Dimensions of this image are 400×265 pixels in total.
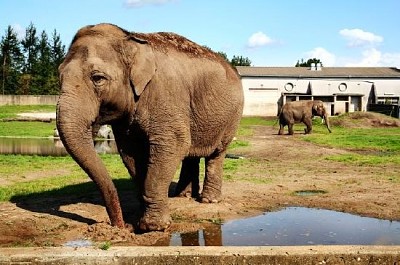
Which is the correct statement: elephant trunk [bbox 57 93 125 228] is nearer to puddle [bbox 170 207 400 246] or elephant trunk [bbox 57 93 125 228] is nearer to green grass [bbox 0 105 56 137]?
puddle [bbox 170 207 400 246]

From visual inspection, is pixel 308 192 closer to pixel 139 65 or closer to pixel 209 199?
pixel 209 199

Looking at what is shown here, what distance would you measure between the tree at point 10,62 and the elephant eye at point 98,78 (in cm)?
6912

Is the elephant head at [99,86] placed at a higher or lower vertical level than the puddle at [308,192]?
higher

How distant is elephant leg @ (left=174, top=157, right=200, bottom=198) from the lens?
35.9 feet

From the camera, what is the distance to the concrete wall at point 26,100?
6119 cm

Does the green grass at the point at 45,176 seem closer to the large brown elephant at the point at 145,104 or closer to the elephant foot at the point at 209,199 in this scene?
the elephant foot at the point at 209,199

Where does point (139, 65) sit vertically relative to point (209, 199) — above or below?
above

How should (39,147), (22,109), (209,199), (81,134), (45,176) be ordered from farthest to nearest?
1. (22,109)
2. (39,147)
3. (45,176)
4. (209,199)
5. (81,134)

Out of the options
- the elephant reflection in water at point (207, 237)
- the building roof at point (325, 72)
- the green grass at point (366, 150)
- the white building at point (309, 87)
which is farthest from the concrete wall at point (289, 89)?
the elephant reflection in water at point (207, 237)

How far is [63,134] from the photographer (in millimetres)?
7121

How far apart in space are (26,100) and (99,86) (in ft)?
189

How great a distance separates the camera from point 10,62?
246ft

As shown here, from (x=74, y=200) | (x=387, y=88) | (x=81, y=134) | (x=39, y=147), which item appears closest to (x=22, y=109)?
(x=39, y=147)

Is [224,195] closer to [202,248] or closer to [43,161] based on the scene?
[202,248]
